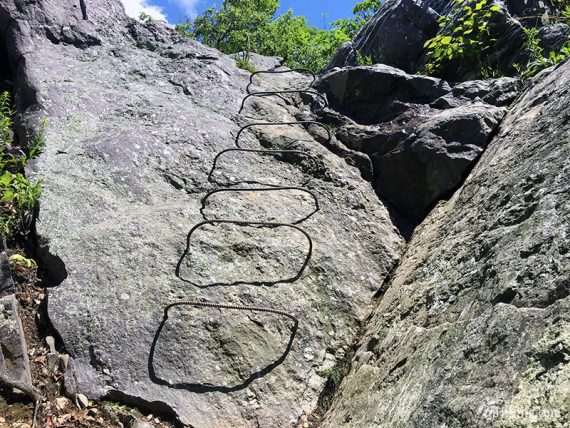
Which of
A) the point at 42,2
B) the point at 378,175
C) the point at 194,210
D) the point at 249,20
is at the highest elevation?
the point at 249,20

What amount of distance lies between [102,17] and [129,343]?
542 cm

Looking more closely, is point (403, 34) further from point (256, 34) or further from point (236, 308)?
point (256, 34)

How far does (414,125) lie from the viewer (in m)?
5.79

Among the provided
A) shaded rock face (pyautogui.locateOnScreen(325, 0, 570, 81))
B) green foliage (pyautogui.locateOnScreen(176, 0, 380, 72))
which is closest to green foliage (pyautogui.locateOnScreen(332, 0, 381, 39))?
green foliage (pyautogui.locateOnScreen(176, 0, 380, 72))

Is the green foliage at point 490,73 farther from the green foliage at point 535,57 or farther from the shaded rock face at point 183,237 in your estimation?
the shaded rock face at point 183,237

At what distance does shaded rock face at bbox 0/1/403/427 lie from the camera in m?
3.62

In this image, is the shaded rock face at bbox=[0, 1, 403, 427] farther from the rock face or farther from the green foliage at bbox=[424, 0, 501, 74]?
the green foliage at bbox=[424, 0, 501, 74]

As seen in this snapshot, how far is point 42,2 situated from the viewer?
692cm

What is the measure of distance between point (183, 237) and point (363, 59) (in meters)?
4.50

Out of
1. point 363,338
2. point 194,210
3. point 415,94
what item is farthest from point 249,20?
point 363,338

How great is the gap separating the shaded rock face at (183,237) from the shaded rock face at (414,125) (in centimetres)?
34

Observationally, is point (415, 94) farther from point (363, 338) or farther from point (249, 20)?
point (249, 20)

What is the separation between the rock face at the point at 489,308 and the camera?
2.24 metres

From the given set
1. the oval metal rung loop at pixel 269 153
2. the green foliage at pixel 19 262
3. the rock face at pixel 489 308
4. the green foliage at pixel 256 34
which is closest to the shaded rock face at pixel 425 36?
the rock face at pixel 489 308
